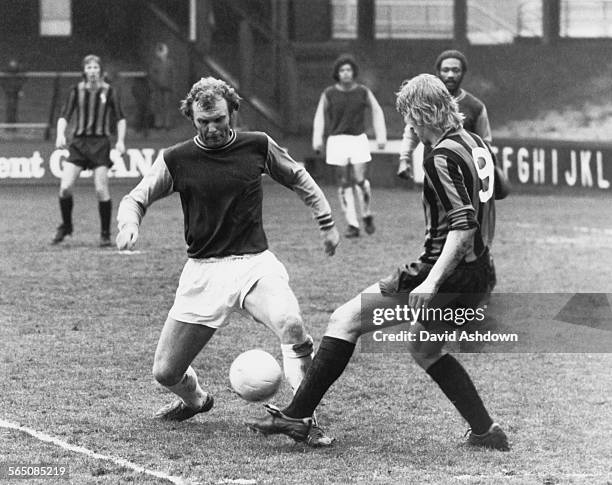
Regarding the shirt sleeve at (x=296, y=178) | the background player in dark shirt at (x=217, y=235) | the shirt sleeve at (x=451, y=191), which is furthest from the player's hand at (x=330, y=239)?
the shirt sleeve at (x=451, y=191)

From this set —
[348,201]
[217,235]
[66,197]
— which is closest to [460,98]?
[217,235]

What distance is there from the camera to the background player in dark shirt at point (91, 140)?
14992mm

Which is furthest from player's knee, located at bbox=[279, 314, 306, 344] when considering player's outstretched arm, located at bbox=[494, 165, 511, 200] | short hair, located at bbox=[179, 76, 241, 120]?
player's outstretched arm, located at bbox=[494, 165, 511, 200]

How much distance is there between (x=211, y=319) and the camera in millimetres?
6754

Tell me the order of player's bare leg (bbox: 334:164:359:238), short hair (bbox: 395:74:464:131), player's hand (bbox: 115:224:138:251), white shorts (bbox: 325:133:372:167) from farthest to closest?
1. white shorts (bbox: 325:133:372:167)
2. player's bare leg (bbox: 334:164:359:238)
3. player's hand (bbox: 115:224:138:251)
4. short hair (bbox: 395:74:464:131)

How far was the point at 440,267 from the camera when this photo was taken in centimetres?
608

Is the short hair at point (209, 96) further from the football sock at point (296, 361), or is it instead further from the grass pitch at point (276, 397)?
the grass pitch at point (276, 397)

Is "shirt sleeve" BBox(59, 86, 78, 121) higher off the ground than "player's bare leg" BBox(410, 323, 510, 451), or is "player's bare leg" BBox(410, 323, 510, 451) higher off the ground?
"shirt sleeve" BBox(59, 86, 78, 121)

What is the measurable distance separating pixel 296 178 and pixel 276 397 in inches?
56.0

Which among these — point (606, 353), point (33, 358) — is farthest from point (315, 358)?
point (606, 353)

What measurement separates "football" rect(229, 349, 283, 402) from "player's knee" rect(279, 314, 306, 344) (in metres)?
0.18

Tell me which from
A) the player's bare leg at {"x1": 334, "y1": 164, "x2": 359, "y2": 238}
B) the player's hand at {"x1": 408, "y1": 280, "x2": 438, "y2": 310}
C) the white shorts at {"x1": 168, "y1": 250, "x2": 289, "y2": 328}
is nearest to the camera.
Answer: the player's hand at {"x1": 408, "y1": 280, "x2": 438, "y2": 310}

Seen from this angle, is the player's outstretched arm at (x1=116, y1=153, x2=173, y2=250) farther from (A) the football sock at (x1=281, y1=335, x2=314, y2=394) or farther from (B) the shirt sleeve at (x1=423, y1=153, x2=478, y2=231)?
(B) the shirt sleeve at (x1=423, y1=153, x2=478, y2=231)

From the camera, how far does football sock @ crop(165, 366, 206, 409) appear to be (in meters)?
6.93
